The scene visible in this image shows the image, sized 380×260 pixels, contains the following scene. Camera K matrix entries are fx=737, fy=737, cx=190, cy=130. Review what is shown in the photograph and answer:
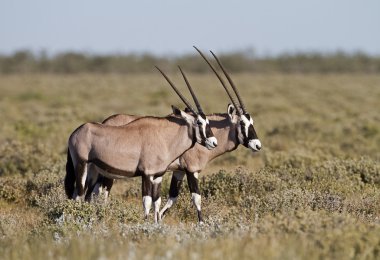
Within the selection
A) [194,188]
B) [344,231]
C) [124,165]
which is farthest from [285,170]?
[344,231]

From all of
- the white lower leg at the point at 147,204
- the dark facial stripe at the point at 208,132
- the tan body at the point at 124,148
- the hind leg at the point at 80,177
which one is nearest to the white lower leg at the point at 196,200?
the tan body at the point at 124,148

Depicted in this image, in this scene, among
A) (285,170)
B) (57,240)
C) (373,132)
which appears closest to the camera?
(57,240)

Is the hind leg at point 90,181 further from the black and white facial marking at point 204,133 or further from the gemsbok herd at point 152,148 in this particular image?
the black and white facial marking at point 204,133

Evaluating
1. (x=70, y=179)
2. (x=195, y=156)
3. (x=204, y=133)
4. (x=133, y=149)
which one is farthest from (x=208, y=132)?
(x=70, y=179)

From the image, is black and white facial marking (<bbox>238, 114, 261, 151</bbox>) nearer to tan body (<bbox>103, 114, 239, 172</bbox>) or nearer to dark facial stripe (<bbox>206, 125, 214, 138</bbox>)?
tan body (<bbox>103, 114, 239, 172</bbox>)

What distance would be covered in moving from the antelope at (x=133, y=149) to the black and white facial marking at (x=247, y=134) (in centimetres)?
69

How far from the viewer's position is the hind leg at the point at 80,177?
29.7ft

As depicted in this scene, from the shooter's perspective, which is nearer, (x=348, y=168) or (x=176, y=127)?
(x=176, y=127)

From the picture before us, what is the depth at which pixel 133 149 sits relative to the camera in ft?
29.9

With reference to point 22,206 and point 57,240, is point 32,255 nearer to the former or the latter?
point 57,240

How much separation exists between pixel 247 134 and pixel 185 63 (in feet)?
289

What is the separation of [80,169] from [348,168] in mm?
5817

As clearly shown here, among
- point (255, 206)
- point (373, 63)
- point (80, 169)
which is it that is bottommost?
point (373, 63)

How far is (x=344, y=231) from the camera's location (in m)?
6.57
